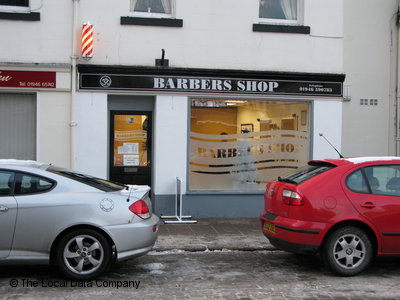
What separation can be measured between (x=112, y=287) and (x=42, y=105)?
17.4 ft

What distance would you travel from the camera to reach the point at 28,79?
980 centimetres

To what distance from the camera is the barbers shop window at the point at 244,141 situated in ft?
34.9

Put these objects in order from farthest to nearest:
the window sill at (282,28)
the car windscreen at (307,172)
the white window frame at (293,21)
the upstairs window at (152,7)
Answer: the white window frame at (293,21)
the window sill at (282,28)
the upstairs window at (152,7)
the car windscreen at (307,172)

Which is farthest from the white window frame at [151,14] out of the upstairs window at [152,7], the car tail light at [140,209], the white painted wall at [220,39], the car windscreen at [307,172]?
the car tail light at [140,209]

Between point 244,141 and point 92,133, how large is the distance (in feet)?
11.0

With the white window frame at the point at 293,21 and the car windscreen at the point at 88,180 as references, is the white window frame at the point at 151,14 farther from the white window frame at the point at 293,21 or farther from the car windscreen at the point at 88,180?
the car windscreen at the point at 88,180

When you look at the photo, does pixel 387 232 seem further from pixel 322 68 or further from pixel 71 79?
pixel 71 79

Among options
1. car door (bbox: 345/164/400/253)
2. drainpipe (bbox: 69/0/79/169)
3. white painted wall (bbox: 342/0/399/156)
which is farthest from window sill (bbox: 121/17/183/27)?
car door (bbox: 345/164/400/253)

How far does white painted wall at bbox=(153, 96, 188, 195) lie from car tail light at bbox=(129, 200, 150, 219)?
13.4ft

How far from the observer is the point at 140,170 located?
10.6m

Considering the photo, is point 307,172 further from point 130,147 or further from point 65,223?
point 130,147

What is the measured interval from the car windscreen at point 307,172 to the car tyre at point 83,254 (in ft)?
8.68

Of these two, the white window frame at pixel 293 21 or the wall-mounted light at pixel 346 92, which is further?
the wall-mounted light at pixel 346 92

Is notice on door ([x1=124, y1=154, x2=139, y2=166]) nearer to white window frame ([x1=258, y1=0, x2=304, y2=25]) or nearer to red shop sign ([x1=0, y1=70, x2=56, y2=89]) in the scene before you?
red shop sign ([x1=0, y1=70, x2=56, y2=89])
